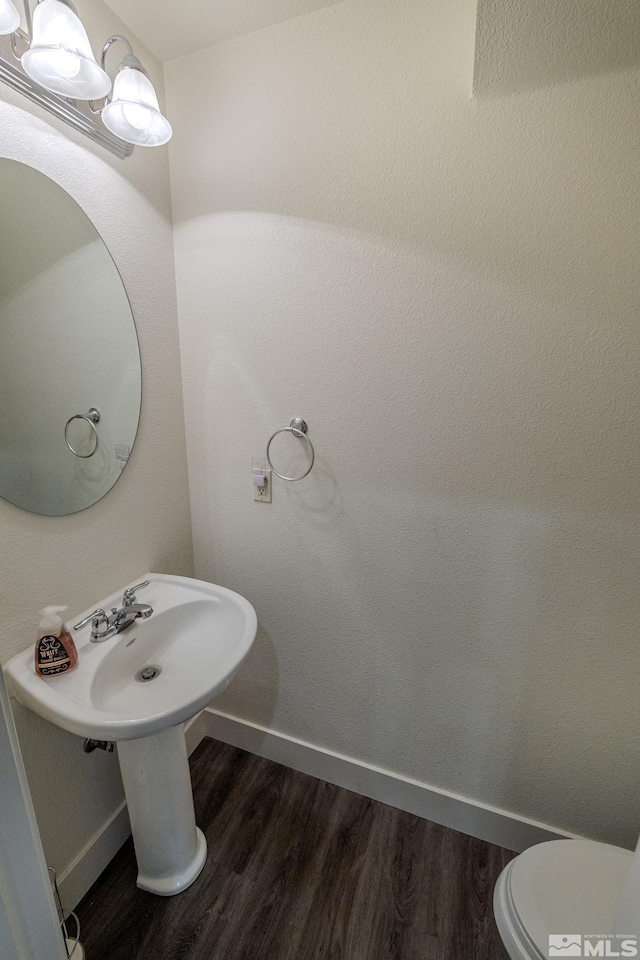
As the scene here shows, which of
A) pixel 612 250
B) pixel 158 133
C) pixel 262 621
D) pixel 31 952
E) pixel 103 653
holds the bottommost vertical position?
pixel 31 952

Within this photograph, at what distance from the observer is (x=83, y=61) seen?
34.6 inches

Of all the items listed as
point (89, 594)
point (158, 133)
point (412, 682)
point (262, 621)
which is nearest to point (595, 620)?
point (412, 682)

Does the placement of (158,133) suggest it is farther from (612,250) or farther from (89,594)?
(89,594)

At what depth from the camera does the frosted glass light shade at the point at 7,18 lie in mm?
789

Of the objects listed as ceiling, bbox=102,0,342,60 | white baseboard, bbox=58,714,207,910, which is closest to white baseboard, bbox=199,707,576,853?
white baseboard, bbox=58,714,207,910

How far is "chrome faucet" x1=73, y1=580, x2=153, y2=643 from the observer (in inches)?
44.9

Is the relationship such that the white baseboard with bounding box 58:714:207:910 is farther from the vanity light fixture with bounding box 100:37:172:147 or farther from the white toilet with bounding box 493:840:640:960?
the vanity light fixture with bounding box 100:37:172:147

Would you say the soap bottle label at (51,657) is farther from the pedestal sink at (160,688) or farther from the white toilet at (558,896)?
the white toilet at (558,896)

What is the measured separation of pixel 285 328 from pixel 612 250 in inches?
33.0

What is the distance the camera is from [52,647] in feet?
3.28

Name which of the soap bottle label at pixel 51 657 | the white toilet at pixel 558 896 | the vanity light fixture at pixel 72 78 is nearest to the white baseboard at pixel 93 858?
the soap bottle label at pixel 51 657

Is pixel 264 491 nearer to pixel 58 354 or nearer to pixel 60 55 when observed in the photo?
pixel 58 354

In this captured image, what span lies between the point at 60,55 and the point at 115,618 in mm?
1272

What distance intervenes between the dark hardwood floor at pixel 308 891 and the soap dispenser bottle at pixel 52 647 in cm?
80
